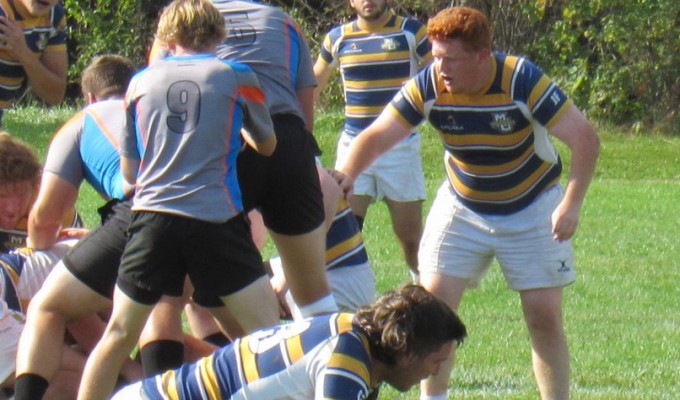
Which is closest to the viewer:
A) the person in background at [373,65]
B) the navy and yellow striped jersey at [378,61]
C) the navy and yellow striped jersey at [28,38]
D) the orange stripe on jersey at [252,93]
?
the orange stripe on jersey at [252,93]

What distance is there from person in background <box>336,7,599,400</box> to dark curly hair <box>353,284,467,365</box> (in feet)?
4.61

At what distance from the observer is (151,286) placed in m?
4.51

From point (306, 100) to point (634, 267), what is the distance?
15.8ft

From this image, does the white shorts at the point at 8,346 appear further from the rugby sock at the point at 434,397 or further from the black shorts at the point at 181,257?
the rugby sock at the point at 434,397

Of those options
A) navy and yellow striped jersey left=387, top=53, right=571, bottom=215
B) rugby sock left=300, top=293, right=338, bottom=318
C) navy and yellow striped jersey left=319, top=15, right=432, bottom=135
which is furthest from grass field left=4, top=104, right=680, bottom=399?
navy and yellow striped jersey left=319, top=15, right=432, bottom=135

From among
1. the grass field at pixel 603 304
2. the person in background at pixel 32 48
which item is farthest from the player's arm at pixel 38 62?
the grass field at pixel 603 304

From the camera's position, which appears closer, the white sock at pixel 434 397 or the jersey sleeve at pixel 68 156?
the jersey sleeve at pixel 68 156

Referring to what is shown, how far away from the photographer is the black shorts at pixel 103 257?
15.5ft

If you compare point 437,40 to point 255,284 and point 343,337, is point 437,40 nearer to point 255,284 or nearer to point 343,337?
point 255,284

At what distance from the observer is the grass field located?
244 inches

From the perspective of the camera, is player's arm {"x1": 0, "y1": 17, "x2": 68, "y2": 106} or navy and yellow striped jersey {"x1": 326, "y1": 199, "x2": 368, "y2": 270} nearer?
navy and yellow striped jersey {"x1": 326, "y1": 199, "x2": 368, "y2": 270}

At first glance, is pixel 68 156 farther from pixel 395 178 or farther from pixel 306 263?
pixel 395 178

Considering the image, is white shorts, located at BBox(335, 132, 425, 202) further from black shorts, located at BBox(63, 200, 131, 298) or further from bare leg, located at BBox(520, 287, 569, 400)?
black shorts, located at BBox(63, 200, 131, 298)

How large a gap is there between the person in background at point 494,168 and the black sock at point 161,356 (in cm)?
93
